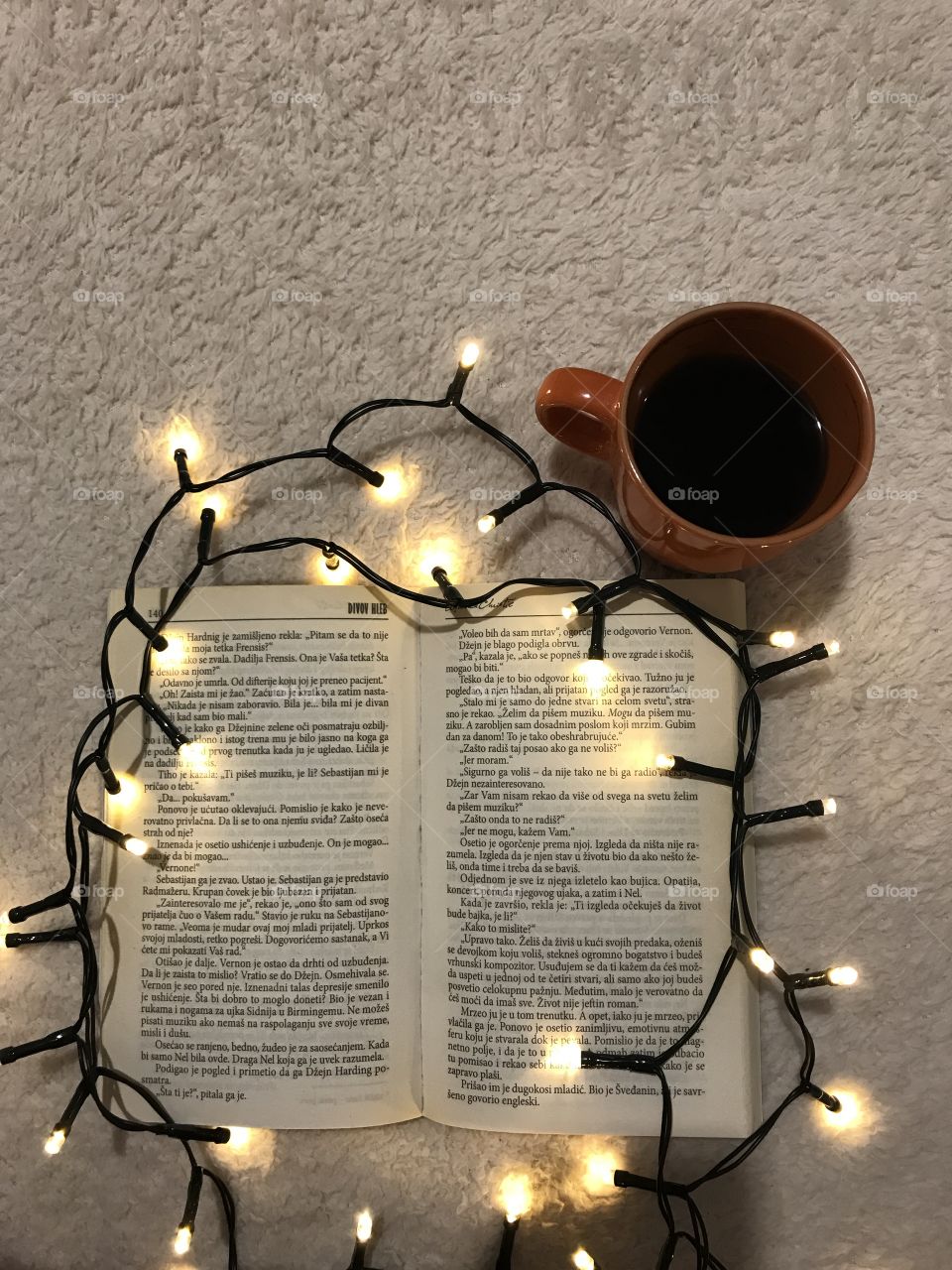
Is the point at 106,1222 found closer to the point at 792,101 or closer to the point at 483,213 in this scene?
the point at 483,213

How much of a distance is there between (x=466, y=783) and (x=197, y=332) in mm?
440

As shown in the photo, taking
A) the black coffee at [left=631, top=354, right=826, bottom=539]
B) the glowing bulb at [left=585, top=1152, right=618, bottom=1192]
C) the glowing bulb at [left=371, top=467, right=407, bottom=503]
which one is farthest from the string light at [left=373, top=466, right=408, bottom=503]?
the glowing bulb at [left=585, top=1152, right=618, bottom=1192]

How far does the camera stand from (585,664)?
657mm

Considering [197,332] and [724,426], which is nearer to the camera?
[724,426]

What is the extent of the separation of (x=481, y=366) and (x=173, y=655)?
348 millimetres

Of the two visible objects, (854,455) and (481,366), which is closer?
(854,455)

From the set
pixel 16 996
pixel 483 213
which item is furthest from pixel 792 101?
pixel 16 996

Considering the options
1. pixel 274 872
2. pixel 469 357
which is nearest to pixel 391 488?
pixel 469 357

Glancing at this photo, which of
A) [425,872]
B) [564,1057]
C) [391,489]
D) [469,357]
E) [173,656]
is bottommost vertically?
[564,1057]

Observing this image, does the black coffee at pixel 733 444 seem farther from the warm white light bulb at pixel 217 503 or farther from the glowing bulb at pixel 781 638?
the warm white light bulb at pixel 217 503

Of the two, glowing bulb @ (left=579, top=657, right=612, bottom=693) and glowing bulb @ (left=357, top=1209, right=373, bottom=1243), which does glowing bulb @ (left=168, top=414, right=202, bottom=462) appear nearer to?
glowing bulb @ (left=579, top=657, right=612, bottom=693)

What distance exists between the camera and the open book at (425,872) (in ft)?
2.12

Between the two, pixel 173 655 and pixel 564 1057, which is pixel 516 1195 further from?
pixel 173 655

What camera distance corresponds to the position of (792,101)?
688 millimetres
